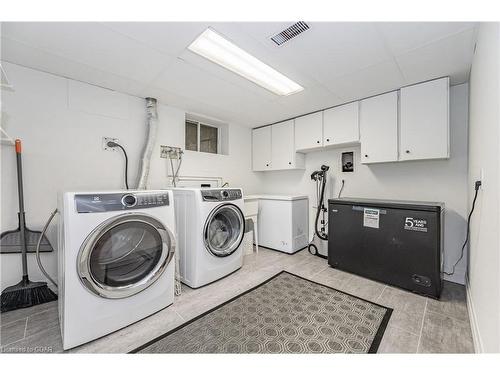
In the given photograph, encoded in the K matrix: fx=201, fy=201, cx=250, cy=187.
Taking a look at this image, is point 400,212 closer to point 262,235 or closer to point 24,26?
point 262,235

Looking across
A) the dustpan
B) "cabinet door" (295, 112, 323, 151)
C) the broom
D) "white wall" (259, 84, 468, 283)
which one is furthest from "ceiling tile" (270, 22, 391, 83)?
the dustpan

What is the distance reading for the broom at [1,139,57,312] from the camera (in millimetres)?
1654

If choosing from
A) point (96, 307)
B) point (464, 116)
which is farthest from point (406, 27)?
point (96, 307)

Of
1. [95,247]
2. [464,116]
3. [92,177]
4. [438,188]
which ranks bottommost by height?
[95,247]

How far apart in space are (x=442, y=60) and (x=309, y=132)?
5.08 feet

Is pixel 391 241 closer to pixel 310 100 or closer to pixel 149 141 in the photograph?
A: pixel 310 100

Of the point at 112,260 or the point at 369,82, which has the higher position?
the point at 369,82

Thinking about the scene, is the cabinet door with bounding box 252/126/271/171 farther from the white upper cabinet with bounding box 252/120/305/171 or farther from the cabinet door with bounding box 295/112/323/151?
the cabinet door with bounding box 295/112/323/151

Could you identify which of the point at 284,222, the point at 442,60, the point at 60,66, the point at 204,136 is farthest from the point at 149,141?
the point at 442,60

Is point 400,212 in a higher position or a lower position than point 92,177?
lower

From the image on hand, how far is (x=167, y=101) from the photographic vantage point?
263cm

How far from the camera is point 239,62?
1.86 m

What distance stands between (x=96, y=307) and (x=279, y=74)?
2470 millimetres

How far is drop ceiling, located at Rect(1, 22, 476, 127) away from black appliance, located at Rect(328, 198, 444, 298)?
4.25ft
